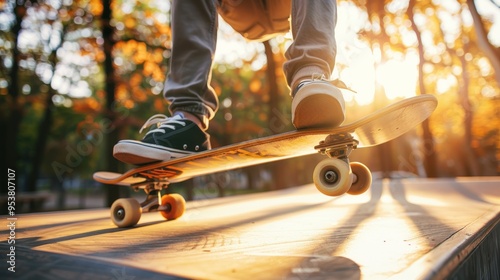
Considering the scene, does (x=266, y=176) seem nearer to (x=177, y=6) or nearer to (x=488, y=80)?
(x=488, y=80)

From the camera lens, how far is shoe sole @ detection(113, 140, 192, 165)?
5.43 ft

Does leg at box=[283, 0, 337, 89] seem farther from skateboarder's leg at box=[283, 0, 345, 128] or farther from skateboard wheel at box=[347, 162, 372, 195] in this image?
skateboard wheel at box=[347, 162, 372, 195]

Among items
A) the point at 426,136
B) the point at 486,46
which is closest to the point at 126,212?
the point at 486,46

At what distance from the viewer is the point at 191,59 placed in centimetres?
188

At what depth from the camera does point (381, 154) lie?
10.8m

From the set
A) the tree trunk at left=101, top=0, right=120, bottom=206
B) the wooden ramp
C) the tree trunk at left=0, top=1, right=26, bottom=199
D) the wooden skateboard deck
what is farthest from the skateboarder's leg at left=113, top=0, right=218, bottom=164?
the tree trunk at left=0, top=1, right=26, bottom=199

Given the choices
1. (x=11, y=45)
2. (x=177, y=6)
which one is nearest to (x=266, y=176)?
(x=11, y=45)

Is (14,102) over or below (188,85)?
over

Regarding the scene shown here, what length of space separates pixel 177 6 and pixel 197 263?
4.82 feet

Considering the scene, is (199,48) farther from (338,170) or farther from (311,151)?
(338,170)

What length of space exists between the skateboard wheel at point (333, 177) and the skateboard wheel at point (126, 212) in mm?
863

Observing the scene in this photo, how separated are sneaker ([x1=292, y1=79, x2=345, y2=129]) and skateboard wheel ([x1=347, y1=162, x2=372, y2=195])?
291 millimetres

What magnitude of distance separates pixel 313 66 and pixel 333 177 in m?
0.44

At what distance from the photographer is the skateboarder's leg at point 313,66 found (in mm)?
1350
